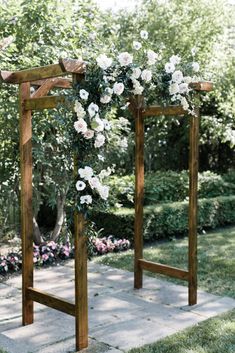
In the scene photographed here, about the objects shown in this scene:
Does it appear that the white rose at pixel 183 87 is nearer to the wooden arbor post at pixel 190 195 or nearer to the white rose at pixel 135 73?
the wooden arbor post at pixel 190 195

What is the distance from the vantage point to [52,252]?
616cm

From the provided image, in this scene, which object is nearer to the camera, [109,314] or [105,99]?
[105,99]

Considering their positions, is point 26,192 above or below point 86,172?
below

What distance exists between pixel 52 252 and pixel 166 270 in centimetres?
179

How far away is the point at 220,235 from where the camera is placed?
25.5 feet

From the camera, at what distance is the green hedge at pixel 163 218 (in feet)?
23.2

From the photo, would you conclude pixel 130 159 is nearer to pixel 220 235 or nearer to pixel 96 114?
pixel 220 235

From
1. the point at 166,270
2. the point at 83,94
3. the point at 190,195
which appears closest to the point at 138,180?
the point at 190,195

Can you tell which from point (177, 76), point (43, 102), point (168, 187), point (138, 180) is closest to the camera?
point (43, 102)

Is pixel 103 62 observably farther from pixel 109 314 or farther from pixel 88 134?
pixel 109 314

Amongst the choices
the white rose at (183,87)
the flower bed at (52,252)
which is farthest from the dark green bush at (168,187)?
the white rose at (183,87)

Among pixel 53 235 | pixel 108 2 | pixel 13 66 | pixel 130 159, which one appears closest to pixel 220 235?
pixel 53 235

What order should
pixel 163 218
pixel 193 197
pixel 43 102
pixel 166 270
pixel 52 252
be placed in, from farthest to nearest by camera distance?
pixel 163 218 → pixel 52 252 → pixel 166 270 → pixel 193 197 → pixel 43 102

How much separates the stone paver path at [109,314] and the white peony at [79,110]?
1.68 meters
